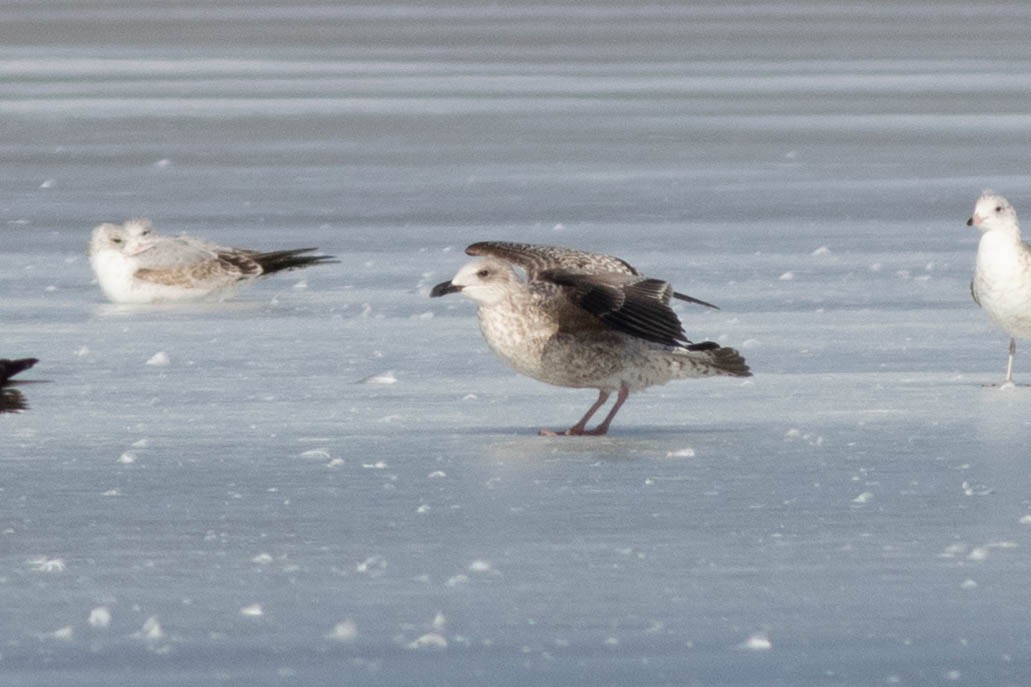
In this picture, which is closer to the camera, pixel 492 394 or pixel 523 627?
pixel 523 627

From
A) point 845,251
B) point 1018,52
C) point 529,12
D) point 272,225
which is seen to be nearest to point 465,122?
point 272,225

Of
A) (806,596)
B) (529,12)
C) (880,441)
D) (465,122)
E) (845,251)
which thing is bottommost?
(806,596)

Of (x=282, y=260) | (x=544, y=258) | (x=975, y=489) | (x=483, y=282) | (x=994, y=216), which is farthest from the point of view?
(x=282, y=260)

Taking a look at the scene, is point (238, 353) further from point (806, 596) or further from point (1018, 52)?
point (1018, 52)

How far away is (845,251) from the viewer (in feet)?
38.6

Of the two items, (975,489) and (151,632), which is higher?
(975,489)

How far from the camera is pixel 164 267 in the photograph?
Answer: 10.6 metres

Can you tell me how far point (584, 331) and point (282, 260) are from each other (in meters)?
3.95

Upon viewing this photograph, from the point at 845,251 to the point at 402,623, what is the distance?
735 centimetres

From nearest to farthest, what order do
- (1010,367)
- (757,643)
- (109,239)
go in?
1. (757,643)
2. (1010,367)
3. (109,239)

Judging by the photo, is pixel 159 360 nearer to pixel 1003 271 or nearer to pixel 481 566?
pixel 1003 271

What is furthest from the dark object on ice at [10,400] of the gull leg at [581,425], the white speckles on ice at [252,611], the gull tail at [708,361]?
the gull tail at [708,361]

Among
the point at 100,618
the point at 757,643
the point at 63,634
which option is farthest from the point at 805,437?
the point at 63,634

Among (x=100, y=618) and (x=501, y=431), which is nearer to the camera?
(x=100, y=618)
